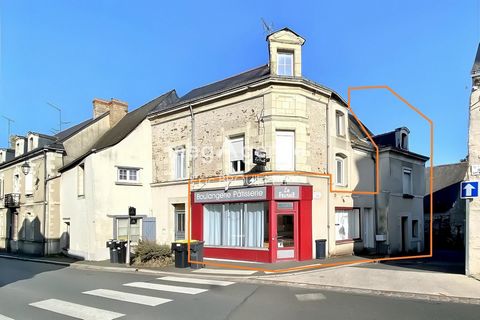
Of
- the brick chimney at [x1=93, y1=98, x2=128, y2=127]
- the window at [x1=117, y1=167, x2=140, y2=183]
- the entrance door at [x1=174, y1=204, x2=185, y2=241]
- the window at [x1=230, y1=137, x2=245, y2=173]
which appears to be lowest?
the entrance door at [x1=174, y1=204, x2=185, y2=241]

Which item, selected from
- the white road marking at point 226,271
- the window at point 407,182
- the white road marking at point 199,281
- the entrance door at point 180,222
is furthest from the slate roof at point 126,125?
the window at point 407,182

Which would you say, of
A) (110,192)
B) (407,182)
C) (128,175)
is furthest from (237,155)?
(407,182)

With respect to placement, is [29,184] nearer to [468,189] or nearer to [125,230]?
[125,230]

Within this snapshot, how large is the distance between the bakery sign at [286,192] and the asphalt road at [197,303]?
472 cm

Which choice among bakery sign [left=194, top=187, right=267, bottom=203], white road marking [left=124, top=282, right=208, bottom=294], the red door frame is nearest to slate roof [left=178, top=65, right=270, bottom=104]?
bakery sign [left=194, top=187, right=267, bottom=203]

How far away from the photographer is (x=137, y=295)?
905 centimetres

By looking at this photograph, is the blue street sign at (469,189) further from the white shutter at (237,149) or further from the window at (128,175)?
the window at (128,175)

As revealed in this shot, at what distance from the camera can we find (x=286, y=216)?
49.4 ft

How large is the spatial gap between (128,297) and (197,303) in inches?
73.6

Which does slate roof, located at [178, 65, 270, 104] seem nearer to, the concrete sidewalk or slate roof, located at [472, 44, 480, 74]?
slate roof, located at [472, 44, 480, 74]

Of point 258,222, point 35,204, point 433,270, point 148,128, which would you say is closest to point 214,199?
point 258,222

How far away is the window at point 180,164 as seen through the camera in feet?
60.8

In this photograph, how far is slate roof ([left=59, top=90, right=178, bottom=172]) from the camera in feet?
63.9

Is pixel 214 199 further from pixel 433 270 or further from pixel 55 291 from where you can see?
pixel 433 270
